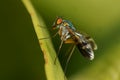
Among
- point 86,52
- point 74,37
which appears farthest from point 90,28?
point 74,37

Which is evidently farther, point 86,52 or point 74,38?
point 74,38

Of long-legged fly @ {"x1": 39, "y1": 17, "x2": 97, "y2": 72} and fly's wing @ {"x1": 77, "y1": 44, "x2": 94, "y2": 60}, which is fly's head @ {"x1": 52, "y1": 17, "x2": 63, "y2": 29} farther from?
fly's wing @ {"x1": 77, "y1": 44, "x2": 94, "y2": 60}

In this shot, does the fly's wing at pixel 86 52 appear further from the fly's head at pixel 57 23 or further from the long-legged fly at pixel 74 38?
the fly's head at pixel 57 23

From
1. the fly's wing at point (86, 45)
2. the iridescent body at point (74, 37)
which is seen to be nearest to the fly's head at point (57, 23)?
the iridescent body at point (74, 37)

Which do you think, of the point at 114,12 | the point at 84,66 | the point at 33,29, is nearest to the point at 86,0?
the point at 114,12

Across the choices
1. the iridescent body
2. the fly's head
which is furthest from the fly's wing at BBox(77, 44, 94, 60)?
the fly's head

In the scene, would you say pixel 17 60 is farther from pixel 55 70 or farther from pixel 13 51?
pixel 55 70

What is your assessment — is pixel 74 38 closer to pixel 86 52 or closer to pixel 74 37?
pixel 74 37

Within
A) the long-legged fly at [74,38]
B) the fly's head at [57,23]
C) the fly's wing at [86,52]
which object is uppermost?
the fly's head at [57,23]
